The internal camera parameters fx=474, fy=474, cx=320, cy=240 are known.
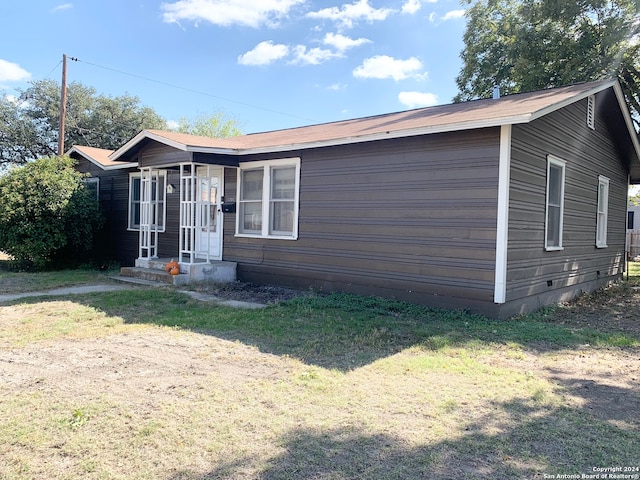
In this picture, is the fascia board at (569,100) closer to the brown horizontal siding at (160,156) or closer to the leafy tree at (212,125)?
the brown horizontal siding at (160,156)

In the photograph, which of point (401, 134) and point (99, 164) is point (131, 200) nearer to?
point (99, 164)

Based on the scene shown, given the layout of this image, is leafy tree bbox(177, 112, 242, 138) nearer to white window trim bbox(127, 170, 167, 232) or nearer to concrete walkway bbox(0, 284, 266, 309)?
white window trim bbox(127, 170, 167, 232)

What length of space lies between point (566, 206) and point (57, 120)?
30.6m

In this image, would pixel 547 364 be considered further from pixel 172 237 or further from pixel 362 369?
pixel 172 237

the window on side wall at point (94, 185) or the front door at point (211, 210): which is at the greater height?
the window on side wall at point (94, 185)

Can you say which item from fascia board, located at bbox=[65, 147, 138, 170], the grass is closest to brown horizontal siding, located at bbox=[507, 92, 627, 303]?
the grass

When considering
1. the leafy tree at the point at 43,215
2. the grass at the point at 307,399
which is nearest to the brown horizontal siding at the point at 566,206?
the grass at the point at 307,399

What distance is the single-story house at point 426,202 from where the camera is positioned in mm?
6793

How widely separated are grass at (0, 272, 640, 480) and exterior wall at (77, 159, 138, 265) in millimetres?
6593

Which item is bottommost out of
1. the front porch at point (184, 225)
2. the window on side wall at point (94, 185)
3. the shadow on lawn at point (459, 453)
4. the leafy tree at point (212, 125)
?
the shadow on lawn at point (459, 453)

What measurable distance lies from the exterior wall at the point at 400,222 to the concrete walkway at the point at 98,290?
5.17 feet

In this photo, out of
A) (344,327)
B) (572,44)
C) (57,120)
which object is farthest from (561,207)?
(57,120)

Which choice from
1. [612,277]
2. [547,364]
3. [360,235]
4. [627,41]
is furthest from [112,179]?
[627,41]

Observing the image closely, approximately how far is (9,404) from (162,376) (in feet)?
3.69
